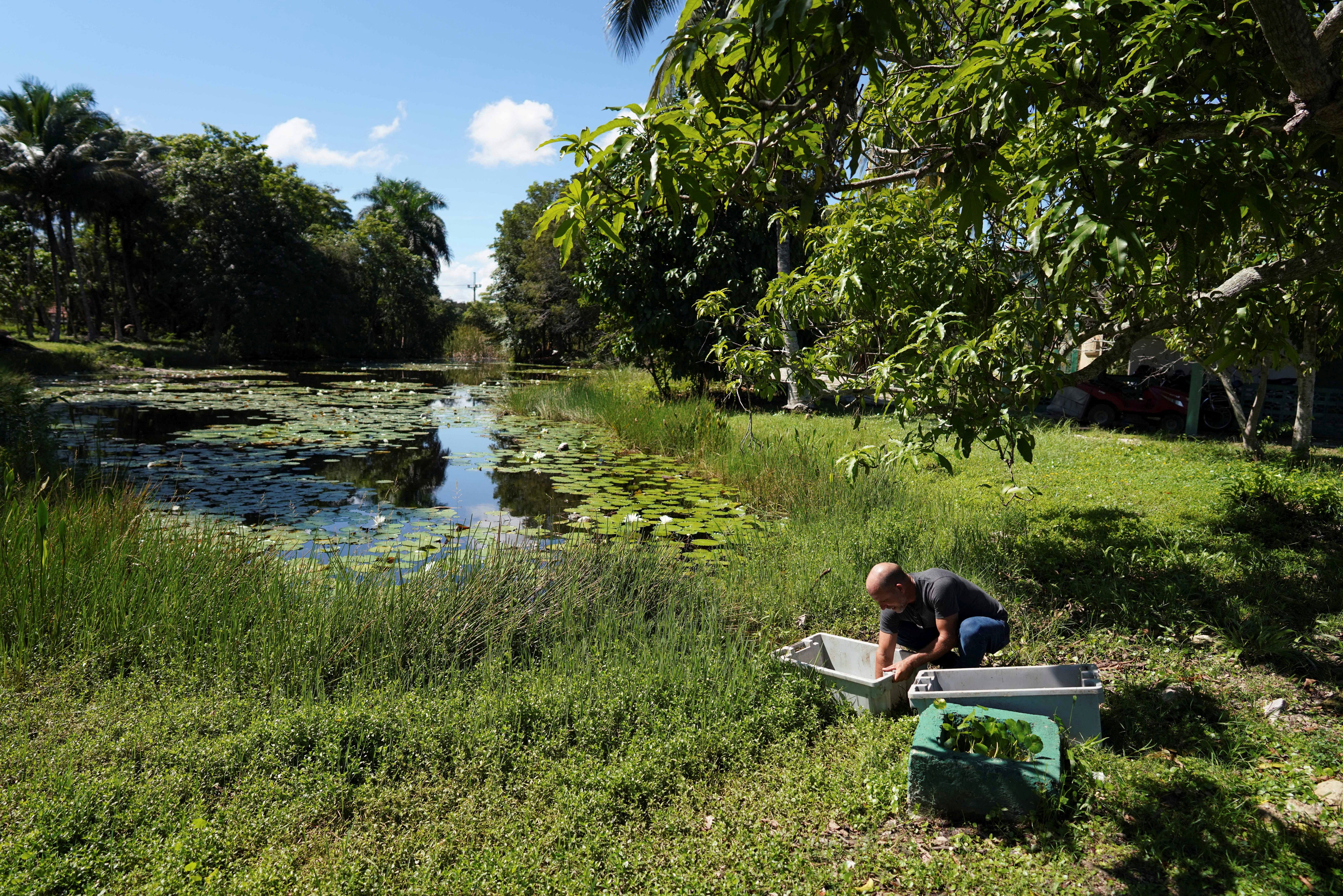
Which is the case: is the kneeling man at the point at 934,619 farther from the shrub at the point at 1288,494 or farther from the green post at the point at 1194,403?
the green post at the point at 1194,403

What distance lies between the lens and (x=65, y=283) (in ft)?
112

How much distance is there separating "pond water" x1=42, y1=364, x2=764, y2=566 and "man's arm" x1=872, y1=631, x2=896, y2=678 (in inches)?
84.4

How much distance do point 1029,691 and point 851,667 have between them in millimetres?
1002

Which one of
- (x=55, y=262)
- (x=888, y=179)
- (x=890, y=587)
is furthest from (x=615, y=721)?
(x=55, y=262)

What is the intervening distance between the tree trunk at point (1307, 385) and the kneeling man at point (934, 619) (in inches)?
200

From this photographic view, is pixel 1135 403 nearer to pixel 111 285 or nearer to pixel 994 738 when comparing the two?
pixel 994 738

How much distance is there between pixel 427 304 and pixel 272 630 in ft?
138

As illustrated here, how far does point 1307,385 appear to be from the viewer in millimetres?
7984

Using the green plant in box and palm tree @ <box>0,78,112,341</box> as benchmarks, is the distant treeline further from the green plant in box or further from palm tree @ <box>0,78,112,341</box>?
the green plant in box

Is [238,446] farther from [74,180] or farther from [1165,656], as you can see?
[74,180]

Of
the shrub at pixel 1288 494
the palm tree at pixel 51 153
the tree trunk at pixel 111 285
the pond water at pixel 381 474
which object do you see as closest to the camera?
the shrub at pixel 1288 494

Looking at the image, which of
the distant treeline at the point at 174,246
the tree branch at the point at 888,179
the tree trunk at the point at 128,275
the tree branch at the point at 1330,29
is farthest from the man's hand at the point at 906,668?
the tree trunk at the point at 128,275

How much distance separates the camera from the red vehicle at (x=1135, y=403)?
497 inches

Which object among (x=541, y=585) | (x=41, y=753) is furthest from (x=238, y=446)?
(x=41, y=753)
